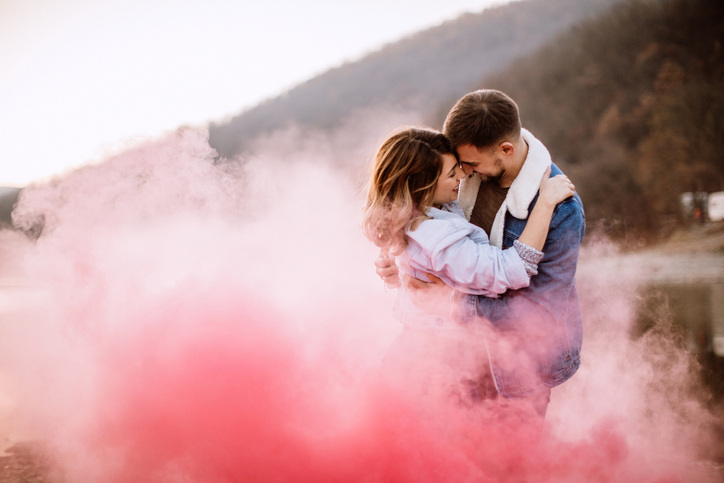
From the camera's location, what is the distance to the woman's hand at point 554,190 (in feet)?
7.08

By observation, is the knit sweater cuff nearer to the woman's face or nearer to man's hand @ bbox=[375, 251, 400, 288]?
the woman's face

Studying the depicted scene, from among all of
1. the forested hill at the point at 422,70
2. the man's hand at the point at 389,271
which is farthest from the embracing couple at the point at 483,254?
the forested hill at the point at 422,70

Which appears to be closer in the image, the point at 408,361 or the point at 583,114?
the point at 408,361

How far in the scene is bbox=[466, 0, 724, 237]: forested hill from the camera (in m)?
17.6

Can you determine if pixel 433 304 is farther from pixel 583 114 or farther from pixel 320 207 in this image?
pixel 583 114

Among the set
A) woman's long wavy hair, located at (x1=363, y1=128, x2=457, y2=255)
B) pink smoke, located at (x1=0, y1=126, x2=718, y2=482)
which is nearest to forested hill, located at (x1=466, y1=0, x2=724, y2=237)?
pink smoke, located at (x1=0, y1=126, x2=718, y2=482)

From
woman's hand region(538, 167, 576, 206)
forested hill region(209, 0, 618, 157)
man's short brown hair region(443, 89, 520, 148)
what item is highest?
man's short brown hair region(443, 89, 520, 148)

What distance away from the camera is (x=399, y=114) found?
39688mm

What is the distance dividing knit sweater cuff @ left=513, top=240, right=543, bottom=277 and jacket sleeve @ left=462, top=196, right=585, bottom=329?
87 mm

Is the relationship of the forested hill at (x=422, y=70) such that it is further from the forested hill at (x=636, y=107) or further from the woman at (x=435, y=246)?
the woman at (x=435, y=246)

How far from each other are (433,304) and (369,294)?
4.45 feet

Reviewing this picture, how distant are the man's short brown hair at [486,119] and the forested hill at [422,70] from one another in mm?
32050

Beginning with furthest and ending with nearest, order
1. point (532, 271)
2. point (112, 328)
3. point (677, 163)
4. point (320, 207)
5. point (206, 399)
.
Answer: point (677, 163) → point (320, 207) → point (112, 328) → point (206, 399) → point (532, 271)

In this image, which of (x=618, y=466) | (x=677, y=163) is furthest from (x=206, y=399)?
(x=677, y=163)
